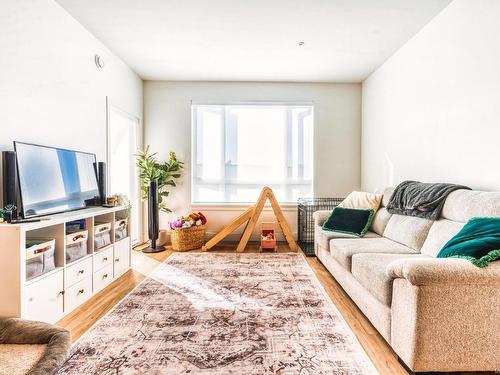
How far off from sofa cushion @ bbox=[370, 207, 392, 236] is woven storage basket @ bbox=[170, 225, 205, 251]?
2.34m

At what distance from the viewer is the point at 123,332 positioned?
77.3 inches

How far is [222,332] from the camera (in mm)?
1969

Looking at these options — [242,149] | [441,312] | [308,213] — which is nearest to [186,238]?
[242,149]

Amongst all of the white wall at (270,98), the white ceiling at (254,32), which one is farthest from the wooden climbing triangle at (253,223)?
the white ceiling at (254,32)

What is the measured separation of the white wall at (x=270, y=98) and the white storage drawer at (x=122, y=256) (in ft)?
4.92

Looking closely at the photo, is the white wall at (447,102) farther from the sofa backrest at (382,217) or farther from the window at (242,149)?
the window at (242,149)

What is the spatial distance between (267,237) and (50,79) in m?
3.07

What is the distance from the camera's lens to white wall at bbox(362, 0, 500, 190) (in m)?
2.24

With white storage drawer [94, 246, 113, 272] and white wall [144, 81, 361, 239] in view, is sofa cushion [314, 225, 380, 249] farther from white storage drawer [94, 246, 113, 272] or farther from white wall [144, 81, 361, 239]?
white storage drawer [94, 246, 113, 272]

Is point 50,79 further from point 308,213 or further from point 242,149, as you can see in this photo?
point 308,213

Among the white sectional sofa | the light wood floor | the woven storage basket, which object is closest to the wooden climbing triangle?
the woven storage basket

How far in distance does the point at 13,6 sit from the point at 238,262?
311cm

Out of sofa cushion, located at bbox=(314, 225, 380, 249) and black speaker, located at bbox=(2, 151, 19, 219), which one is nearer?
black speaker, located at bbox=(2, 151, 19, 219)

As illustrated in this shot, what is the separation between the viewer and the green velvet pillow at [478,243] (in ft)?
4.85
